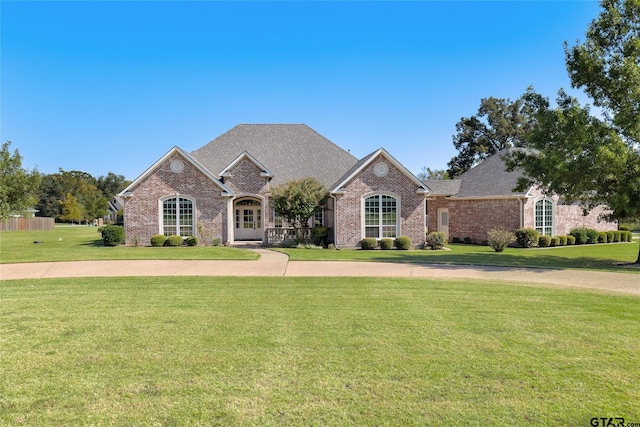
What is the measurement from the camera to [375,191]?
24.6 m

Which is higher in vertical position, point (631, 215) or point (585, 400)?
point (631, 215)

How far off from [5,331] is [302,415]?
5.87 m

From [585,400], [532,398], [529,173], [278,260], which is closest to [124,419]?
[532,398]

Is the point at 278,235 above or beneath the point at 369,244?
above

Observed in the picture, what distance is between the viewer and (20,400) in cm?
456

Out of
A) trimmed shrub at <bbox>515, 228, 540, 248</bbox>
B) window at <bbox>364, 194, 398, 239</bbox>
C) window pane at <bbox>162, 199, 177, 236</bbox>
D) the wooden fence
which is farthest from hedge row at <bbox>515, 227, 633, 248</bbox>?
the wooden fence

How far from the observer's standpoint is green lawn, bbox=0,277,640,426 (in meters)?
4.31

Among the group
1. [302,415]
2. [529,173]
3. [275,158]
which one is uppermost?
[275,158]

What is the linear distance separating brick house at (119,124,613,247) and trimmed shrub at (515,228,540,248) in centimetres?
134

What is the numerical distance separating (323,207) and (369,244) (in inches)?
145

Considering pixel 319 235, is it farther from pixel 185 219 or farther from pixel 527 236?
pixel 527 236

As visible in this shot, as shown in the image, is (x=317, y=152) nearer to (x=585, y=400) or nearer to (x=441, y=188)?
(x=441, y=188)

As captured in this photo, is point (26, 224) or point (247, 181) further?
point (26, 224)

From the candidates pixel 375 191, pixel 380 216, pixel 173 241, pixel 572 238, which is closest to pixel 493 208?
pixel 572 238
